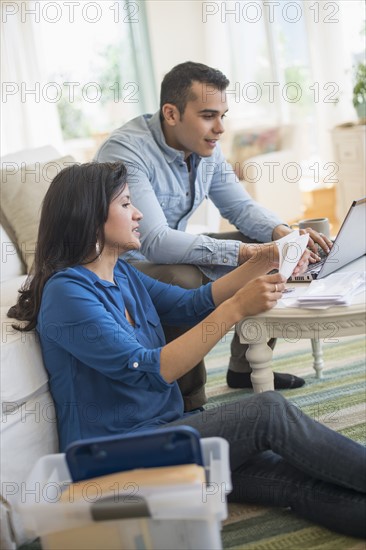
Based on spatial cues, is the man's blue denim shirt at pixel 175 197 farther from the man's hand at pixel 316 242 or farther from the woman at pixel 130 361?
the woman at pixel 130 361

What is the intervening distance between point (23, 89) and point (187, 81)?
186 inches

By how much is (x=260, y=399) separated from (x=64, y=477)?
1.42 feet

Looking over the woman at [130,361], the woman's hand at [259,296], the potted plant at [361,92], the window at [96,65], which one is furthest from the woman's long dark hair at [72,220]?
the window at [96,65]

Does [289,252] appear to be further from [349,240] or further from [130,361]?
[130,361]

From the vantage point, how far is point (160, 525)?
138 centimetres

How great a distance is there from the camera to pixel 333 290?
5.85 ft

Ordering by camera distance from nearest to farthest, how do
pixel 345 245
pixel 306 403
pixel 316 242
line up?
pixel 345 245 < pixel 316 242 < pixel 306 403

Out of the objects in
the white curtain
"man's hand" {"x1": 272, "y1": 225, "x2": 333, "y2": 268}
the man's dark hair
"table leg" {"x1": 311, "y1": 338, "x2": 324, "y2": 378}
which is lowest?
"table leg" {"x1": 311, "y1": 338, "x2": 324, "y2": 378}

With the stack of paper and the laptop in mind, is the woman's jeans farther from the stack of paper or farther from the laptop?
the laptop

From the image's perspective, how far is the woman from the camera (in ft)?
5.21

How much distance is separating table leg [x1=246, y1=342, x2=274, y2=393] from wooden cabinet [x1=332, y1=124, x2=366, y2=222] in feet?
10.5

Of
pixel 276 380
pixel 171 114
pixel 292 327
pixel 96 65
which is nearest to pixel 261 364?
pixel 292 327

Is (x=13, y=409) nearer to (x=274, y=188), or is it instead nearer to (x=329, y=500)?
(x=329, y=500)

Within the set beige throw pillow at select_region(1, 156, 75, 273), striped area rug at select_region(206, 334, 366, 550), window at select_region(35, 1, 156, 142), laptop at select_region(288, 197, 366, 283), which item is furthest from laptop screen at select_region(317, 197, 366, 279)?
window at select_region(35, 1, 156, 142)
